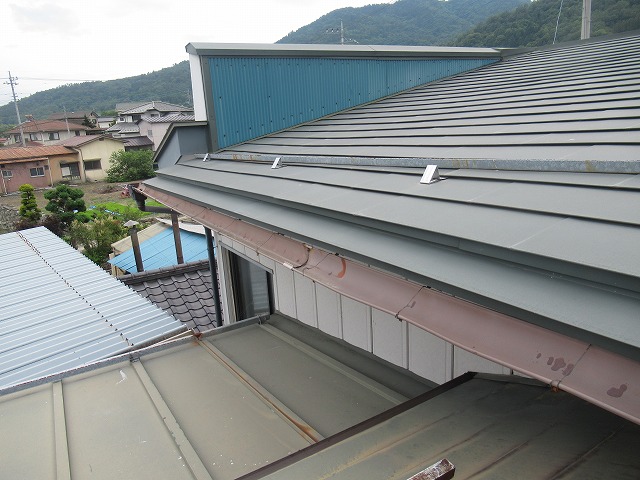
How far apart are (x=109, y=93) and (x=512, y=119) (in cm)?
11465

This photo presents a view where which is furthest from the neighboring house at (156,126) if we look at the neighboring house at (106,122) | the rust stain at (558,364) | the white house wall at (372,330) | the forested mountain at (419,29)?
the rust stain at (558,364)

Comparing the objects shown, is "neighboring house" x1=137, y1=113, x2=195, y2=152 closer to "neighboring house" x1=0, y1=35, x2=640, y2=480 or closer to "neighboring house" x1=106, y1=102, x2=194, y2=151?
"neighboring house" x1=106, y1=102, x2=194, y2=151

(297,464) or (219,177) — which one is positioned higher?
(219,177)

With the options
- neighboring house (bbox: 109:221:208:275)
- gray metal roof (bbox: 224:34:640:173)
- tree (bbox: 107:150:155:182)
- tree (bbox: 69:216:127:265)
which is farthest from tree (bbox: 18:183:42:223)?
gray metal roof (bbox: 224:34:640:173)

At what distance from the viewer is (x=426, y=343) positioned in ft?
8.94

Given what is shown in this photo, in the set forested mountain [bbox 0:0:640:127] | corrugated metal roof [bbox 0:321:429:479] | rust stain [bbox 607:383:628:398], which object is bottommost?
corrugated metal roof [bbox 0:321:429:479]

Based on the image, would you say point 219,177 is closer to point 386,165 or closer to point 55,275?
point 386,165

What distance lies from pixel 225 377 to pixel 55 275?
418 cm

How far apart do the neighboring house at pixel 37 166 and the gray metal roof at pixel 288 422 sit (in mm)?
40258

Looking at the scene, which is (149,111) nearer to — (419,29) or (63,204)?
(419,29)

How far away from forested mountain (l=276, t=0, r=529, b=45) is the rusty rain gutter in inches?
1628

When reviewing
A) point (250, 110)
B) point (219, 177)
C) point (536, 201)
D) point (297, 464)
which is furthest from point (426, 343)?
point (250, 110)

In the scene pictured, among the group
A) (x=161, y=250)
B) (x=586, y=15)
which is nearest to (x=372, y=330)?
(x=586, y=15)

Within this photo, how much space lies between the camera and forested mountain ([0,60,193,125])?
305 feet
